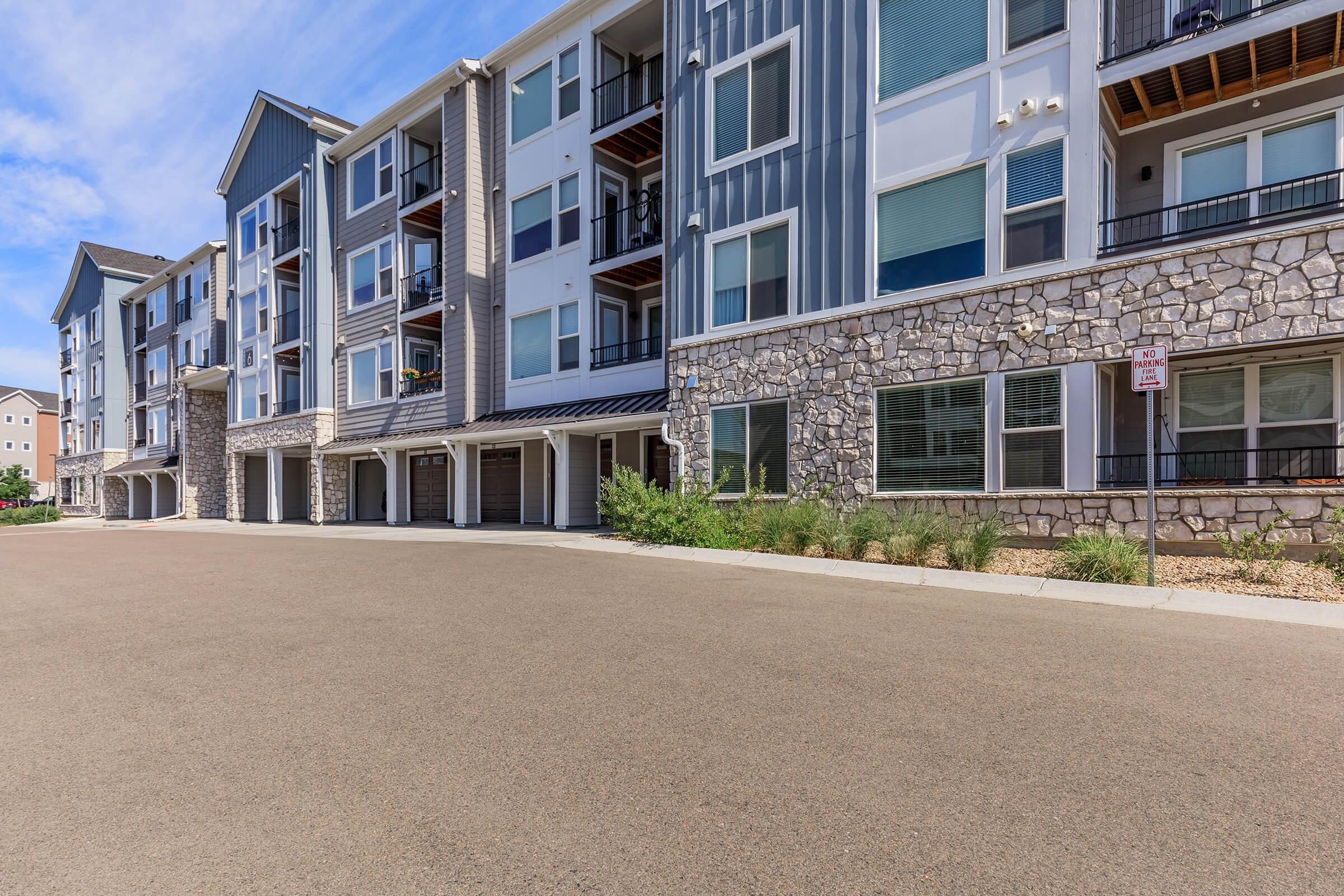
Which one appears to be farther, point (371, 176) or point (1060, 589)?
point (371, 176)

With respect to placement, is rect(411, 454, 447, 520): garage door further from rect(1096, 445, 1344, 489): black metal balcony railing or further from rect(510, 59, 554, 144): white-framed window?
rect(1096, 445, 1344, 489): black metal balcony railing

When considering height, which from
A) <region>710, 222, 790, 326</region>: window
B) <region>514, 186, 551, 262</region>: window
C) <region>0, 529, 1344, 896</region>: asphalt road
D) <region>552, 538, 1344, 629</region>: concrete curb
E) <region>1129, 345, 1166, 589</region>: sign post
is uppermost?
<region>514, 186, 551, 262</region>: window

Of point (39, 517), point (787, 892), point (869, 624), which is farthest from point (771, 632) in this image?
point (39, 517)

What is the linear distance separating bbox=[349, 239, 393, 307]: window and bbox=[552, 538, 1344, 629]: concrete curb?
1639cm

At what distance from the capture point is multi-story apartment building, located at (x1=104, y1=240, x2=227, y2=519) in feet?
107

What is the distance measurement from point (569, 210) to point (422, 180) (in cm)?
702

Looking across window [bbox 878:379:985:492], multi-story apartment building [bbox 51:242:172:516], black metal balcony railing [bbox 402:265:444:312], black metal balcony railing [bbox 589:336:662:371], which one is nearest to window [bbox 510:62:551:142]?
black metal balcony railing [bbox 402:265:444:312]

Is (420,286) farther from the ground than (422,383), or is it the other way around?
(420,286)

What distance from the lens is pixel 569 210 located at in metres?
19.1

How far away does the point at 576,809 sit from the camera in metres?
3.20

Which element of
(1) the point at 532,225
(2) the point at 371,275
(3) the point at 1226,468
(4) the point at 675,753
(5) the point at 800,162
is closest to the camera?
(4) the point at 675,753

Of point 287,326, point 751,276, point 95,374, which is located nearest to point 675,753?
point 751,276

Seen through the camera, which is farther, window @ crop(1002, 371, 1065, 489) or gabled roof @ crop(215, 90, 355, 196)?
gabled roof @ crop(215, 90, 355, 196)

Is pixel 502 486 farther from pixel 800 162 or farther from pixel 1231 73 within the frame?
pixel 1231 73
